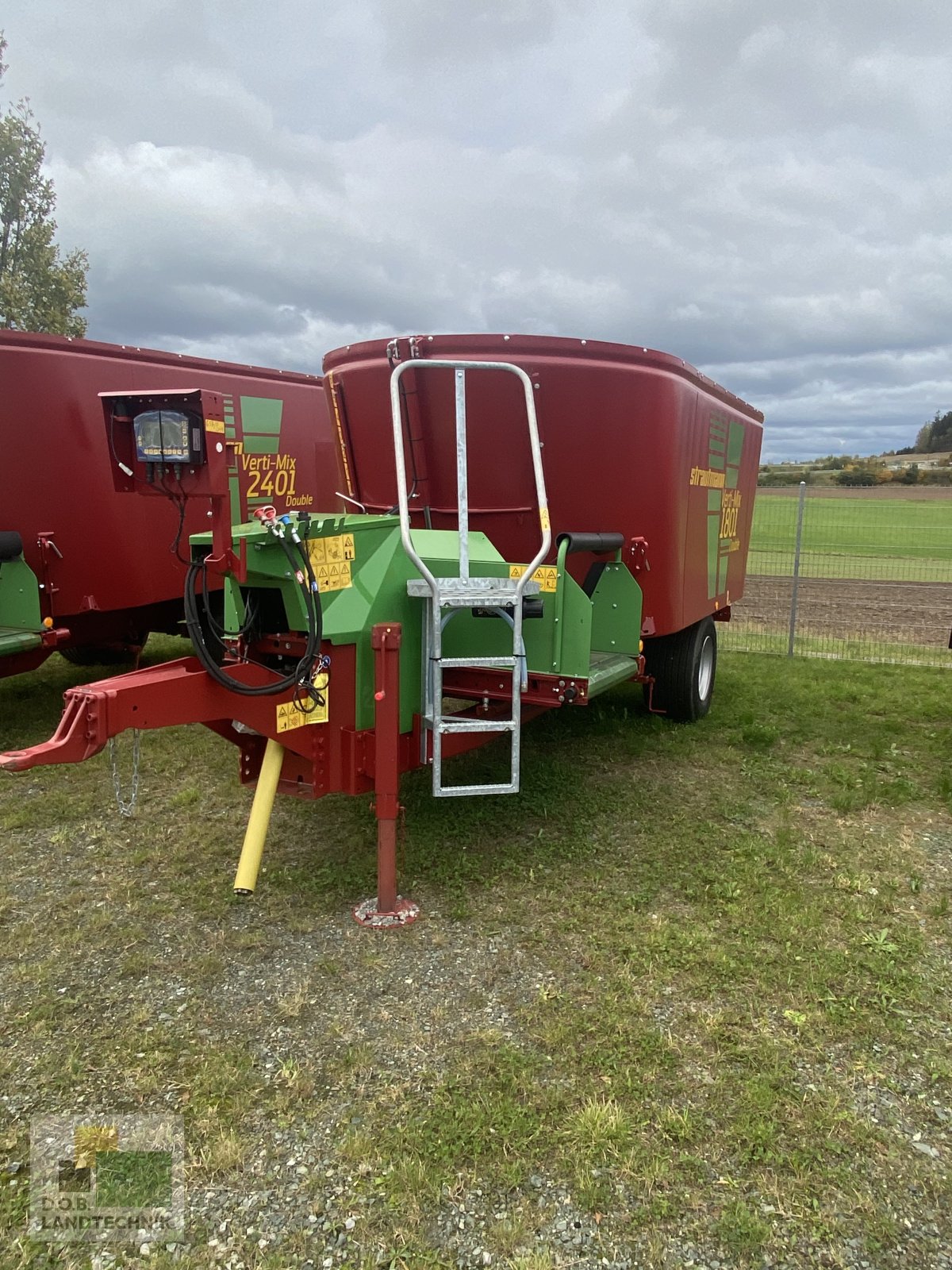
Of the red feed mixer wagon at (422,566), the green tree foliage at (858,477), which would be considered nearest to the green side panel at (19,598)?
the red feed mixer wagon at (422,566)

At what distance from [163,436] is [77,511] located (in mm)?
3464

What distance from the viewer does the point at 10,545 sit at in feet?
19.0

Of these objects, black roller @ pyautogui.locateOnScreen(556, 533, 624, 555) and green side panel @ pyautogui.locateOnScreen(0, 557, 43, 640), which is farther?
green side panel @ pyautogui.locateOnScreen(0, 557, 43, 640)

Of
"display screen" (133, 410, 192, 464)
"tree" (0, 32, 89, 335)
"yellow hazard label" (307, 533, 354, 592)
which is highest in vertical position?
"tree" (0, 32, 89, 335)

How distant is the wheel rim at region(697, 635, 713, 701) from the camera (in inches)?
257

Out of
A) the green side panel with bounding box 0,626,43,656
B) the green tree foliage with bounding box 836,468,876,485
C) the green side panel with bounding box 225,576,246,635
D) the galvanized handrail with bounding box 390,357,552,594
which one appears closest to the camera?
the galvanized handrail with bounding box 390,357,552,594

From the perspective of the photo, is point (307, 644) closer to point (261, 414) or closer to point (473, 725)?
point (473, 725)

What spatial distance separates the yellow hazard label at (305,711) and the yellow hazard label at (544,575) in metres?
1.03

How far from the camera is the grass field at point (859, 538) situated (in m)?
13.7

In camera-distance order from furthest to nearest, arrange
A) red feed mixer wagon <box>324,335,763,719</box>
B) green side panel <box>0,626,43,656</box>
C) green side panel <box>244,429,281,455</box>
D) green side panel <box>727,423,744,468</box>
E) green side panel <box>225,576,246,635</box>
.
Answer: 1. green side panel <box>244,429,281,455</box>
2. green side panel <box>727,423,744,468</box>
3. green side panel <box>0,626,43,656</box>
4. red feed mixer wagon <box>324,335,763,719</box>
5. green side panel <box>225,576,246,635</box>

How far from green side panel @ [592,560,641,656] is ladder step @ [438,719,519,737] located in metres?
1.51

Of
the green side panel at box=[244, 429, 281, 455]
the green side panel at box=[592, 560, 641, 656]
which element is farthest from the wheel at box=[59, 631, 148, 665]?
the green side panel at box=[592, 560, 641, 656]

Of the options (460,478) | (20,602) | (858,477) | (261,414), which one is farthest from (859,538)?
(20,602)

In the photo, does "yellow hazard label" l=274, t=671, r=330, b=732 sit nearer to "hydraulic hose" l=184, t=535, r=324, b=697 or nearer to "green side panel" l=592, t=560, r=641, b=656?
"hydraulic hose" l=184, t=535, r=324, b=697
